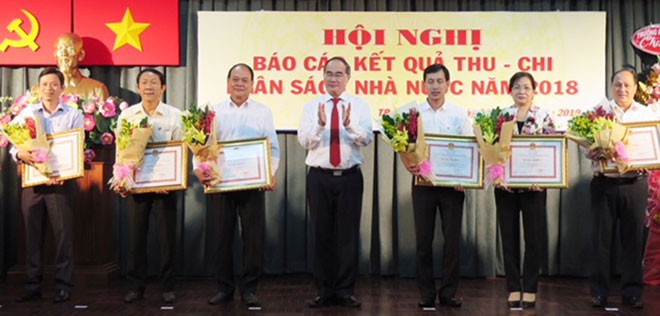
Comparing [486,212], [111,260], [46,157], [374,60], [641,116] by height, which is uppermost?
[374,60]

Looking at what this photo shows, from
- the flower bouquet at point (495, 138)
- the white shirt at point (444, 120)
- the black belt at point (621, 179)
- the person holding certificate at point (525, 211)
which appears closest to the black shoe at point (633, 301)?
the person holding certificate at point (525, 211)

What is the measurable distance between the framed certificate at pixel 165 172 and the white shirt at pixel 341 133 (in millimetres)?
776

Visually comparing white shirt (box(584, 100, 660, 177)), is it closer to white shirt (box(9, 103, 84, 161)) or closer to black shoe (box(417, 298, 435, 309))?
black shoe (box(417, 298, 435, 309))

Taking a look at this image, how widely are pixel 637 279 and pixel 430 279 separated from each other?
1.28 m

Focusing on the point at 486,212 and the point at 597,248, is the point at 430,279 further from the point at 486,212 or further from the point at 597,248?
the point at 486,212

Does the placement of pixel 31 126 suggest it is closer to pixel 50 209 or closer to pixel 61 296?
pixel 50 209

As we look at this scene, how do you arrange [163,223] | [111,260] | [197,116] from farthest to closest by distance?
[111,260] < [163,223] < [197,116]

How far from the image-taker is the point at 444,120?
14.9ft


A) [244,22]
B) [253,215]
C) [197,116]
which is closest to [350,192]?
[253,215]

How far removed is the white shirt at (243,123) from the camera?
4.66 meters

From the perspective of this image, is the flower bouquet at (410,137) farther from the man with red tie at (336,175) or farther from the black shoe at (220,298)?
the black shoe at (220,298)

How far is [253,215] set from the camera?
15.2ft

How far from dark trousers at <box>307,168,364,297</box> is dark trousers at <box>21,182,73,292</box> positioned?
164cm

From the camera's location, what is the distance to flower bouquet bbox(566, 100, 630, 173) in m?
4.28
